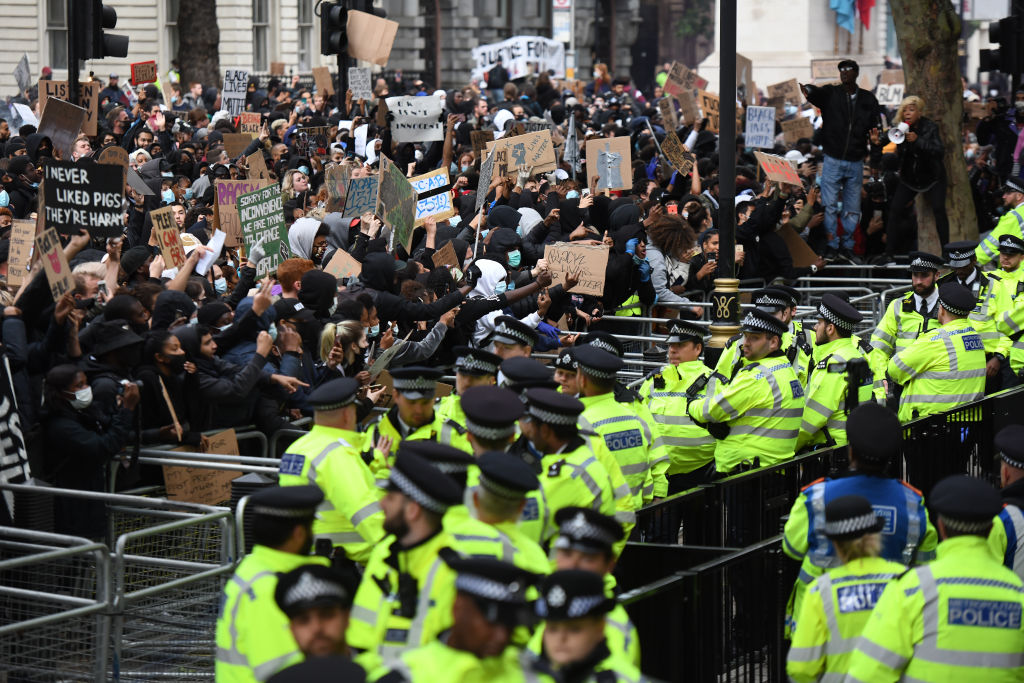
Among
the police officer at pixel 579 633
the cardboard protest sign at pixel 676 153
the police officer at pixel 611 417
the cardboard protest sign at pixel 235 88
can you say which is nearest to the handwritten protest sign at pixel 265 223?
the police officer at pixel 611 417

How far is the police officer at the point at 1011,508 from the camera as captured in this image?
21.3ft

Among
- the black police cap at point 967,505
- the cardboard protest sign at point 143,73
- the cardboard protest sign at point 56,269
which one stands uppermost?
the cardboard protest sign at point 143,73

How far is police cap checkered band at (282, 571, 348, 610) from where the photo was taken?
14.0 feet

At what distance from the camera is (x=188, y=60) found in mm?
33625

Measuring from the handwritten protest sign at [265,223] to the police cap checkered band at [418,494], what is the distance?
21.2 ft

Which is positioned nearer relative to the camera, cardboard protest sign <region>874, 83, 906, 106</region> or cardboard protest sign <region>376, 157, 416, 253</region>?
cardboard protest sign <region>376, 157, 416, 253</region>

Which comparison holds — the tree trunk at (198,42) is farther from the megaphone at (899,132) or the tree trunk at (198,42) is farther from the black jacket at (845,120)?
the megaphone at (899,132)

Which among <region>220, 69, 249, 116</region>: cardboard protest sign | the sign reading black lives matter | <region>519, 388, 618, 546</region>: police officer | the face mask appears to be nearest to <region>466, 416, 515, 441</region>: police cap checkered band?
<region>519, 388, 618, 546</region>: police officer

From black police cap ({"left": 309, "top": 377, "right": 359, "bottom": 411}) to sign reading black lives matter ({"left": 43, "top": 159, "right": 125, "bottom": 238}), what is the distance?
417cm

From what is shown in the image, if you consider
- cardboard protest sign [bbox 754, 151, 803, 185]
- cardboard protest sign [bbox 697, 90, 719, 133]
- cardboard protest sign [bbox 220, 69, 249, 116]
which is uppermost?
cardboard protest sign [bbox 220, 69, 249, 116]

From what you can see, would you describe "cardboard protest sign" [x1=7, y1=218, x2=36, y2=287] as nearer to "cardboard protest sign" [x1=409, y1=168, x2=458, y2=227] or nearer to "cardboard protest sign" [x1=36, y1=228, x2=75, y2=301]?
"cardboard protest sign" [x1=36, y1=228, x2=75, y2=301]

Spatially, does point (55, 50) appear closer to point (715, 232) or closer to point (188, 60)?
point (188, 60)

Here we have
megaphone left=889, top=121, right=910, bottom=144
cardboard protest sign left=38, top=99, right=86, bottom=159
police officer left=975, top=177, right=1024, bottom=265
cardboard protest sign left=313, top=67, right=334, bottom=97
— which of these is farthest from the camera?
cardboard protest sign left=313, top=67, right=334, bottom=97

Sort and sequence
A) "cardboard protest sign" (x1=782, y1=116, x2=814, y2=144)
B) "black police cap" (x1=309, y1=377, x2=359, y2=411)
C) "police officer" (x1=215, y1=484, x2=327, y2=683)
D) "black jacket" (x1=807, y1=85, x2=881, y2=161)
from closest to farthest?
"police officer" (x1=215, y1=484, x2=327, y2=683)
"black police cap" (x1=309, y1=377, x2=359, y2=411)
"black jacket" (x1=807, y1=85, x2=881, y2=161)
"cardboard protest sign" (x1=782, y1=116, x2=814, y2=144)
